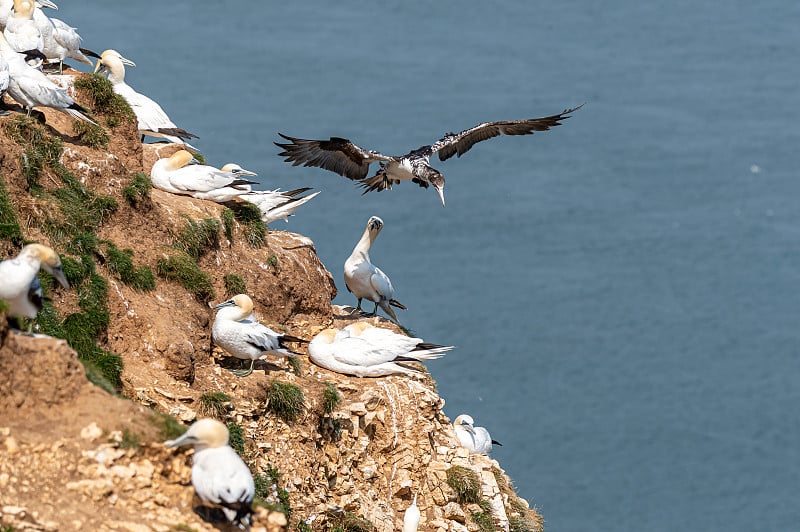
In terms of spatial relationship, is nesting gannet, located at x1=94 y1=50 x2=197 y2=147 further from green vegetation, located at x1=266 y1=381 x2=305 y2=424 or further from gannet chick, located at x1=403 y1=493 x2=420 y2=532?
gannet chick, located at x1=403 y1=493 x2=420 y2=532

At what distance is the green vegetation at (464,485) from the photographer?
19828mm

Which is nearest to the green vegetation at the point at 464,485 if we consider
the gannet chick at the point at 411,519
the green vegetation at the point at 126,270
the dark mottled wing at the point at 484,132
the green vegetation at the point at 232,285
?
the gannet chick at the point at 411,519

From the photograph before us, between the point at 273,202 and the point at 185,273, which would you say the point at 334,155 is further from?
the point at 185,273

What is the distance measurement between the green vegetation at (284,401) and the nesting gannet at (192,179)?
378cm

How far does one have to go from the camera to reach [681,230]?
93750 millimetres

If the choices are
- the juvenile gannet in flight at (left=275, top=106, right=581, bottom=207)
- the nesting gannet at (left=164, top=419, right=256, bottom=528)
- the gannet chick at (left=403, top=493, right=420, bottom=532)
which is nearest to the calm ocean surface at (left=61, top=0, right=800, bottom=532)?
the juvenile gannet in flight at (left=275, top=106, right=581, bottom=207)

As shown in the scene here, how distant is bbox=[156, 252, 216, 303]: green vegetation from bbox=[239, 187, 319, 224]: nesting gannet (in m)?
2.65

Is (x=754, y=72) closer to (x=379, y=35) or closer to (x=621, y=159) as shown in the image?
(x=621, y=159)

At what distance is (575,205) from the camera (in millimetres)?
92312

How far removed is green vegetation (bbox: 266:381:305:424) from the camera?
17359 mm

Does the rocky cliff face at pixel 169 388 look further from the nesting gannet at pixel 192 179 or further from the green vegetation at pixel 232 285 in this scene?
the nesting gannet at pixel 192 179

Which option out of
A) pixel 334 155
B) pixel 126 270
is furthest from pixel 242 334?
pixel 334 155

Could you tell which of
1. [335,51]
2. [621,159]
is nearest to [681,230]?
[621,159]

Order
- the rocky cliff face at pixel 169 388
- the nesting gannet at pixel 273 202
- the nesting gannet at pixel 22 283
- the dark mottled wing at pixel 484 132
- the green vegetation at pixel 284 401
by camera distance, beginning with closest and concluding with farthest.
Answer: the rocky cliff face at pixel 169 388, the nesting gannet at pixel 22 283, the green vegetation at pixel 284 401, the nesting gannet at pixel 273 202, the dark mottled wing at pixel 484 132
